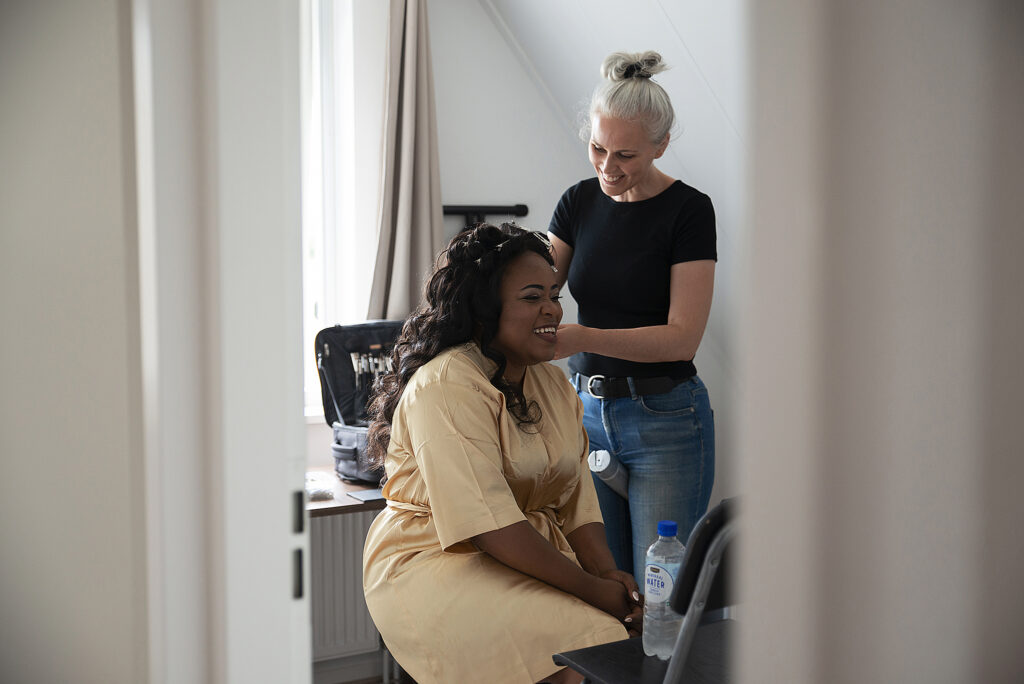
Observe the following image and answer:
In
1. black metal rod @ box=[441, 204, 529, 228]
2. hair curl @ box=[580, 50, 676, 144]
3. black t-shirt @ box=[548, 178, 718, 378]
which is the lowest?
black t-shirt @ box=[548, 178, 718, 378]

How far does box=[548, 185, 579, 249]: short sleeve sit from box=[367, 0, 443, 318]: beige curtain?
2.56 feet

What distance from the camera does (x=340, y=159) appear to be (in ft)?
9.89

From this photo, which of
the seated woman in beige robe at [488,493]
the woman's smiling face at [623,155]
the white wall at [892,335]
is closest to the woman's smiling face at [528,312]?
the seated woman in beige robe at [488,493]

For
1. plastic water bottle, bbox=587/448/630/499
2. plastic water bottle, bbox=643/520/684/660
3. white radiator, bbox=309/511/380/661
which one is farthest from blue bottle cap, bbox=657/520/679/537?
white radiator, bbox=309/511/380/661

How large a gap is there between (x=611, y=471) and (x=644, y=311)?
0.38 meters

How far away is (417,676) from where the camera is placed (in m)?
1.67

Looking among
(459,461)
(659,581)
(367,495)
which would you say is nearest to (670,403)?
(659,581)

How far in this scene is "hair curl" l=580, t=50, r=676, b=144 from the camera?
5.98 ft

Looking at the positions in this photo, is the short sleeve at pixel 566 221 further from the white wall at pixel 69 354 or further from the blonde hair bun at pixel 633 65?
the white wall at pixel 69 354

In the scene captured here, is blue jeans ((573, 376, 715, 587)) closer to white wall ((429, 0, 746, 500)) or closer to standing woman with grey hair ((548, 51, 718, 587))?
standing woman with grey hair ((548, 51, 718, 587))

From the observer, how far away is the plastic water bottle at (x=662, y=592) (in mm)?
1563

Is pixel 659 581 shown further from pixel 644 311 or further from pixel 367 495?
pixel 367 495

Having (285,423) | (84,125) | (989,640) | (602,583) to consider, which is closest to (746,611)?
(989,640)

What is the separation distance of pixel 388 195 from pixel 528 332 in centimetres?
116
